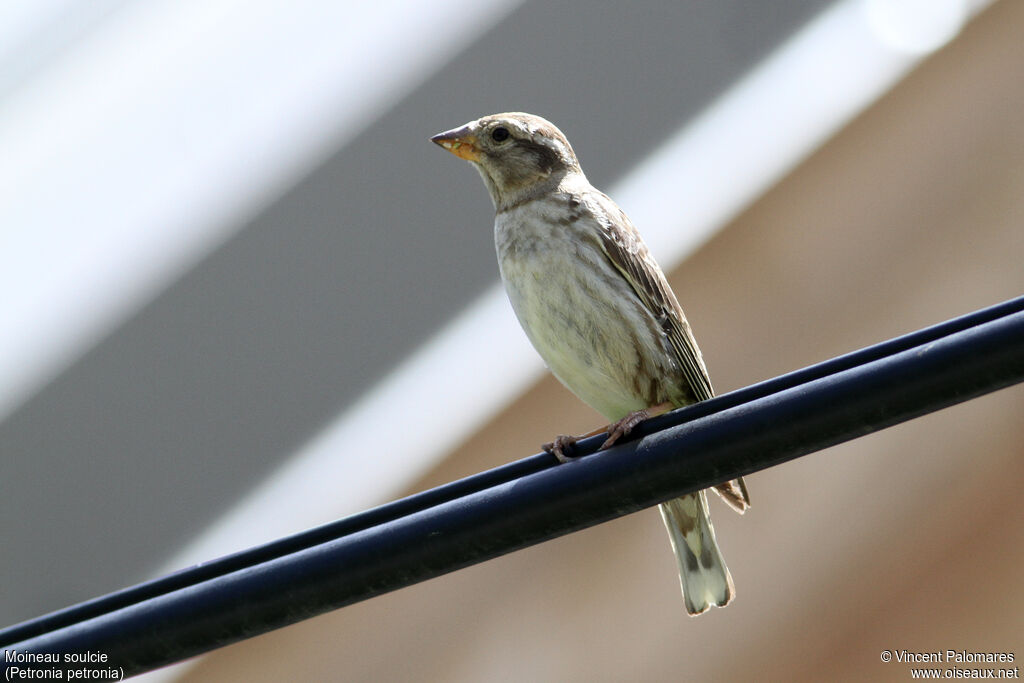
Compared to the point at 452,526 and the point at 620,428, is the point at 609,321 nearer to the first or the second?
the point at 620,428

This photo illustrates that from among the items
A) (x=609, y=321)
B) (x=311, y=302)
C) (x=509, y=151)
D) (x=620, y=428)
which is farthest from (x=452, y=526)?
(x=311, y=302)

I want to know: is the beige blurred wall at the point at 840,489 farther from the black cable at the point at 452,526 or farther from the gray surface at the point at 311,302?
the black cable at the point at 452,526

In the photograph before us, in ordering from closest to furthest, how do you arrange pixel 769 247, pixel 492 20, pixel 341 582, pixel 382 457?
pixel 341 582
pixel 382 457
pixel 769 247
pixel 492 20

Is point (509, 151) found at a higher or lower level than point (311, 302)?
lower

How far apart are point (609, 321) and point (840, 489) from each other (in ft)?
22.9

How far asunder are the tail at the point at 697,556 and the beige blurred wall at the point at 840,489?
535 cm

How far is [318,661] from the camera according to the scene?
10.4m

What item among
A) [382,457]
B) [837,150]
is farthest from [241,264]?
[837,150]

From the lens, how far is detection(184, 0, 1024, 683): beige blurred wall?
1076 centimetres

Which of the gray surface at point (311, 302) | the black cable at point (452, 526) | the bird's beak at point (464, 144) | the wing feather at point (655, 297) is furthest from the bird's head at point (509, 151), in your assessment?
the gray surface at point (311, 302)

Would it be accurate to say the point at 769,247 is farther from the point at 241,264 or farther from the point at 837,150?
the point at 241,264

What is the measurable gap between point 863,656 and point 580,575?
8.80 ft

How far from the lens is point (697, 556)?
509 cm

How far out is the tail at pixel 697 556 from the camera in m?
5.03
